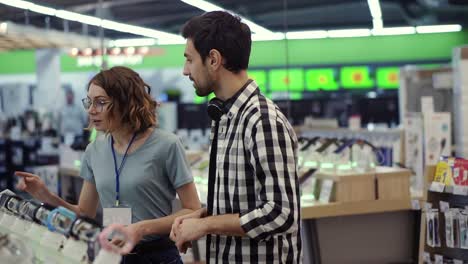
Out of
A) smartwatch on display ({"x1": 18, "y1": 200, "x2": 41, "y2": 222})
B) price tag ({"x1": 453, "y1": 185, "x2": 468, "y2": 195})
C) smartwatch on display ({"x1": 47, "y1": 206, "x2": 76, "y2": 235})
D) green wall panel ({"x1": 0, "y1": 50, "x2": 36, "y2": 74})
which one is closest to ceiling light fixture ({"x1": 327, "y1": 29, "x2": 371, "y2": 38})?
green wall panel ({"x1": 0, "y1": 50, "x2": 36, "y2": 74})

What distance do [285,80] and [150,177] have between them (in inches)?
492

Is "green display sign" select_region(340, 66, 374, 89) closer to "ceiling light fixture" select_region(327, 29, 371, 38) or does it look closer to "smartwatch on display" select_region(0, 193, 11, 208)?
"ceiling light fixture" select_region(327, 29, 371, 38)

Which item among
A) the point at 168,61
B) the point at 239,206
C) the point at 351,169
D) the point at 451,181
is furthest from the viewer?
the point at 168,61

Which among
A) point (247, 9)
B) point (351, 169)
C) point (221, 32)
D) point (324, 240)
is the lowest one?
point (324, 240)

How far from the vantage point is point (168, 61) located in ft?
35.7

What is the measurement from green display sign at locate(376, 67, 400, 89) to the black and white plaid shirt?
43.7ft

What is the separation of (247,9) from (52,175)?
2798 millimetres

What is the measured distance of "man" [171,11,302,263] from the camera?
203 centimetres

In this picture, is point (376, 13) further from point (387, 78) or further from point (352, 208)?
point (352, 208)

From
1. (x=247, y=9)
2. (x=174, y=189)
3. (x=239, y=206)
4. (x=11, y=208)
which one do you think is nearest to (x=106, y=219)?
(x=174, y=189)

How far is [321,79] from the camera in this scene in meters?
15.4

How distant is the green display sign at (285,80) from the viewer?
1502cm

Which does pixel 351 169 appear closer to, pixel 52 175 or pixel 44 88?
pixel 52 175

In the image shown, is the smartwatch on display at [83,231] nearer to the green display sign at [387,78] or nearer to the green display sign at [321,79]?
the green display sign at [321,79]
